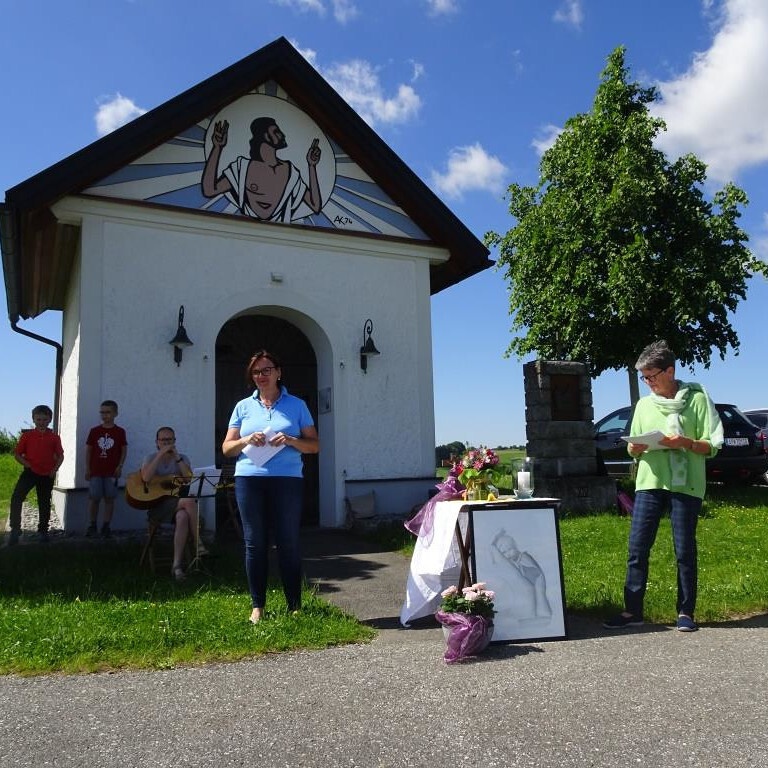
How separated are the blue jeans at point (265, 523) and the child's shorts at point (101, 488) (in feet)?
12.6

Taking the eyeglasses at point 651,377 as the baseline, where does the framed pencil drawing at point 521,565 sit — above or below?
below

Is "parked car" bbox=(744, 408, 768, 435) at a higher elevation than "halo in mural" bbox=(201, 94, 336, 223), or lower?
lower

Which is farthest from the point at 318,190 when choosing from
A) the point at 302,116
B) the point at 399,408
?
the point at 399,408

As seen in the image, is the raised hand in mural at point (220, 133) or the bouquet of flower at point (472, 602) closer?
the bouquet of flower at point (472, 602)

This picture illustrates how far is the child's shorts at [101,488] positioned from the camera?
26.7ft

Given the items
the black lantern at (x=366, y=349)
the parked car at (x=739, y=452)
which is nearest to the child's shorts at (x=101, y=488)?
the black lantern at (x=366, y=349)

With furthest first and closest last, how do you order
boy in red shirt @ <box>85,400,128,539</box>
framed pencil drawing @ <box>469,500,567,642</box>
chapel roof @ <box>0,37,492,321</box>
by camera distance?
1. chapel roof @ <box>0,37,492,321</box>
2. boy in red shirt @ <box>85,400,128,539</box>
3. framed pencil drawing @ <box>469,500,567,642</box>

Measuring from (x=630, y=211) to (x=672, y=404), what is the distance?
46.9ft

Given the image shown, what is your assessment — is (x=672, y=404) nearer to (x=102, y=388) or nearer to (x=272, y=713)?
(x=272, y=713)

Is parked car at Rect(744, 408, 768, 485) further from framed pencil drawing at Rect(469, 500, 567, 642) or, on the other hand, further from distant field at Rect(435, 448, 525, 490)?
framed pencil drawing at Rect(469, 500, 567, 642)

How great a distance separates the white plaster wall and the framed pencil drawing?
5.23m

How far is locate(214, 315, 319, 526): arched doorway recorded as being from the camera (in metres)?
10.4

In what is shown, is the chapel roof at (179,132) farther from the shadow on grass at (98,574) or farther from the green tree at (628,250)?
the green tree at (628,250)
